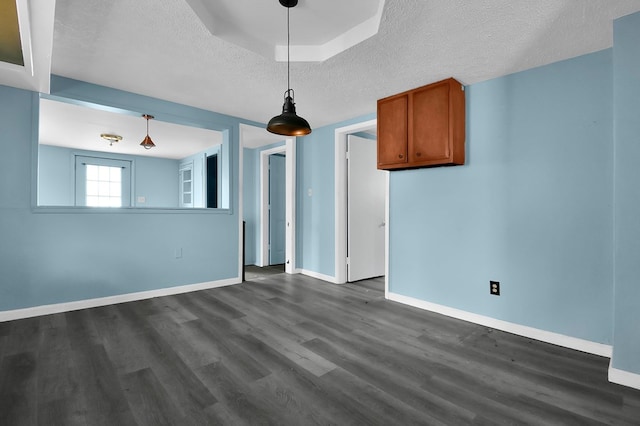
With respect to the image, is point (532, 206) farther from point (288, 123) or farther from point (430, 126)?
point (288, 123)

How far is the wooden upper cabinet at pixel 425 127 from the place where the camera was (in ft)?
9.69

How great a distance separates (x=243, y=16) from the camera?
2318mm

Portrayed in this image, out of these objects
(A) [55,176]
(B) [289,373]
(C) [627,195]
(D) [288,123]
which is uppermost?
(A) [55,176]

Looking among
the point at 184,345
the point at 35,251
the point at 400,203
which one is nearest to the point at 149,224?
the point at 35,251

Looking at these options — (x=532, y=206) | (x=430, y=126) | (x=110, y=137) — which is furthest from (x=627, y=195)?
(x=110, y=137)

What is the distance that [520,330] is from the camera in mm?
2721

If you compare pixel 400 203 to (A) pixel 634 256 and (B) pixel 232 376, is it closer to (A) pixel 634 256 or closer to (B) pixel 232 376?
(A) pixel 634 256

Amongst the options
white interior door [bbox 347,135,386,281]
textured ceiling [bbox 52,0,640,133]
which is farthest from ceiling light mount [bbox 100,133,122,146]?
white interior door [bbox 347,135,386,281]

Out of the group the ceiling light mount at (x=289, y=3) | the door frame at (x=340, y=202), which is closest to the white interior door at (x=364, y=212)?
the door frame at (x=340, y=202)

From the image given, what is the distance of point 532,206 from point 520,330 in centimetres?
113

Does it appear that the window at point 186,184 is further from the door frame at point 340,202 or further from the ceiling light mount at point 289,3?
the ceiling light mount at point 289,3

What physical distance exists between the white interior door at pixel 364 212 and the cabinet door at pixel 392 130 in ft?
3.72

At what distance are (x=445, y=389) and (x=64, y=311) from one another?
372 cm

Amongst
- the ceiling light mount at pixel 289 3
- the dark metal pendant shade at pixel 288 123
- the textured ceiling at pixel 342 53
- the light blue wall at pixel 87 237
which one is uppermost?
the ceiling light mount at pixel 289 3
